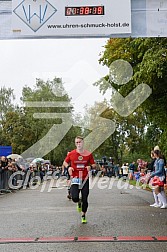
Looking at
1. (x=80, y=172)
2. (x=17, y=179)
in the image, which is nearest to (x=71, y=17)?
(x=80, y=172)

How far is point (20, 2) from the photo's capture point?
29.9 ft

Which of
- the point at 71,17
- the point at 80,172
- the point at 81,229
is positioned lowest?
the point at 81,229

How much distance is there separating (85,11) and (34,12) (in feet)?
3.25

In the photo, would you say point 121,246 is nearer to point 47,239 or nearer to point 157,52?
point 47,239

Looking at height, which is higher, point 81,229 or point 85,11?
point 85,11

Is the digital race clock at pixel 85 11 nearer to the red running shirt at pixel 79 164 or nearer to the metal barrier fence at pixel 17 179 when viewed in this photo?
the red running shirt at pixel 79 164

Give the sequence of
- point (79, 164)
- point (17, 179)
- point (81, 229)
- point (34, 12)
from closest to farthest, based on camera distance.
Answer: point (81, 229) < point (34, 12) < point (79, 164) < point (17, 179)

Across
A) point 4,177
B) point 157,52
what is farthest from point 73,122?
point 157,52

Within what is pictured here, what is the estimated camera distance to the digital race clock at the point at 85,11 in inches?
351

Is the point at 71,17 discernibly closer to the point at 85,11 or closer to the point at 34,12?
the point at 85,11

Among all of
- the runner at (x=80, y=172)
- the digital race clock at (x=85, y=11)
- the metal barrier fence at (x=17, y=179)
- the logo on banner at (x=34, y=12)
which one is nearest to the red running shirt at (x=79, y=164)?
the runner at (x=80, y=172)

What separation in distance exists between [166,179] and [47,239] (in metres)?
6.70

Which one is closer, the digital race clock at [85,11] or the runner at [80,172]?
the digital race clock at [85,11]

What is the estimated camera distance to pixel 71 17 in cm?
895
